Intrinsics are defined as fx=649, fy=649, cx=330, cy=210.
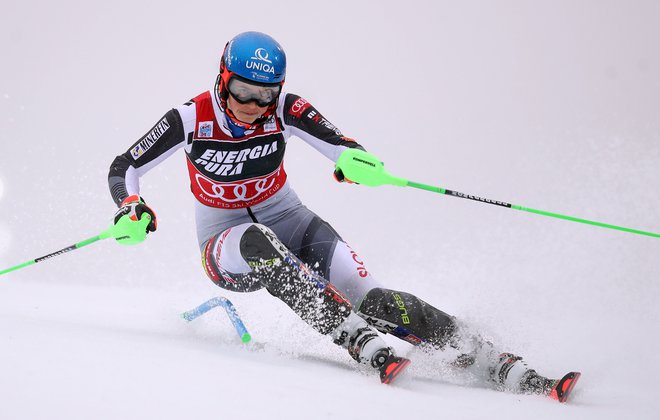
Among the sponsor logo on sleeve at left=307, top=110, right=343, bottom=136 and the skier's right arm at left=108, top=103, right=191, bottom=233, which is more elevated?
the sponsor logo on sleeve at left=307, top=110, right=343, bottom=136

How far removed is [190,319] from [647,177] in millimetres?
6339

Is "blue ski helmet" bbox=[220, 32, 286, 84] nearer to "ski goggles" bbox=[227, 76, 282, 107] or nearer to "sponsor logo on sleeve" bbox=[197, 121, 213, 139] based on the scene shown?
"ski goggles" bbox=[227, 76, 282, 107]

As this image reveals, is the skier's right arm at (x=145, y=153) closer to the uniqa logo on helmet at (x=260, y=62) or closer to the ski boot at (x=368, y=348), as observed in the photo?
Answer: the uniqa logo on helmet at (x=260, y=62)

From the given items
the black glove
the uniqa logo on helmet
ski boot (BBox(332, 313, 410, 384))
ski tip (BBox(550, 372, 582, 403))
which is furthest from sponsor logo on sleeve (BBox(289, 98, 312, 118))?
ski tip (BBox(550, 372, 582, 403))

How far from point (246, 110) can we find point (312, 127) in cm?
40

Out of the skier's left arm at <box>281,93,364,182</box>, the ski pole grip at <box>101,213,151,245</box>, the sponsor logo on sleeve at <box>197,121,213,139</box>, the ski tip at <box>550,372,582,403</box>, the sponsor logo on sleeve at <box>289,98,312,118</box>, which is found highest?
the sponsor logo on sleeve at <box>289,98,312,118</box>

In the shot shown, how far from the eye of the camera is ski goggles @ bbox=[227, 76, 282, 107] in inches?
126

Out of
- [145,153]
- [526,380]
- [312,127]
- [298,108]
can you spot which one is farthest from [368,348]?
[145,153]

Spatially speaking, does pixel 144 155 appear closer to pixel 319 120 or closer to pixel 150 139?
pixel 150 139

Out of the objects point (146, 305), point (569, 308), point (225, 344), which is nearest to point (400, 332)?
point (225, 344)

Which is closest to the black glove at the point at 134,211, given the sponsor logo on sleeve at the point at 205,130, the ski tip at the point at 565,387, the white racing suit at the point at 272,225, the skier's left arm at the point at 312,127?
the white racing suit at the point at 272,225

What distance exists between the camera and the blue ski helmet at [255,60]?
10.3ft

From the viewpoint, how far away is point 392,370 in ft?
8.23

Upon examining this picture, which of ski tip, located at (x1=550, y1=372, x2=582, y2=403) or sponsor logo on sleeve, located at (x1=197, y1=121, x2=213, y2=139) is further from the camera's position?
sponsor logo on sleeve, located at (x1=197, y1=121, x2=213, y2=139)
